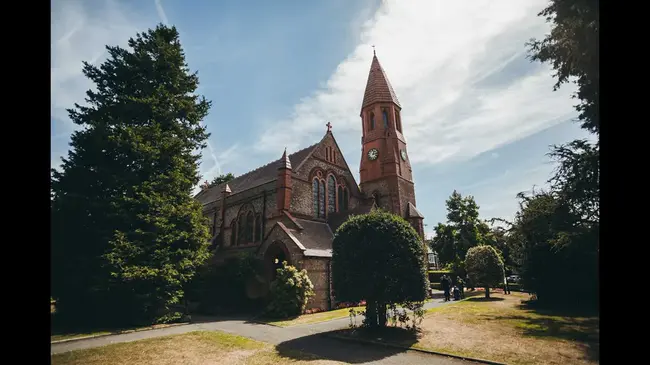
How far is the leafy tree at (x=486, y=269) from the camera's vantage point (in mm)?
24719

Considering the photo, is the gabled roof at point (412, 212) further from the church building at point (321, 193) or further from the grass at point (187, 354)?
the grass at point (187, 354)

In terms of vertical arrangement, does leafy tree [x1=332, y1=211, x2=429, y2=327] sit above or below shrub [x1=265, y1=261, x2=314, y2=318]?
above

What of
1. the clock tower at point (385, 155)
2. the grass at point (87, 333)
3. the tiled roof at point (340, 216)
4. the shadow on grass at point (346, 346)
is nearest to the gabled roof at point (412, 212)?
the clock tower at point (385, 155)

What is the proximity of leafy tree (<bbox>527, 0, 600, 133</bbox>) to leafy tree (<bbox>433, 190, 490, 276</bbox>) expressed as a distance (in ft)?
96.3

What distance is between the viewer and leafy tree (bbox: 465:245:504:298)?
24719 mm

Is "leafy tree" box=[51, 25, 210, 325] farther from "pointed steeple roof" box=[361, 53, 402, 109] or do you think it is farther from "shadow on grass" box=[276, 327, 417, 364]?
"pointed steeple roof" box=[361, 53, 402, 109]

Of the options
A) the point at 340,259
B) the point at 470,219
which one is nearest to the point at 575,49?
the point at 340,259

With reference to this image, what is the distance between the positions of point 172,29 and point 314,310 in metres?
22.8

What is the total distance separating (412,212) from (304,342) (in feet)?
70.7

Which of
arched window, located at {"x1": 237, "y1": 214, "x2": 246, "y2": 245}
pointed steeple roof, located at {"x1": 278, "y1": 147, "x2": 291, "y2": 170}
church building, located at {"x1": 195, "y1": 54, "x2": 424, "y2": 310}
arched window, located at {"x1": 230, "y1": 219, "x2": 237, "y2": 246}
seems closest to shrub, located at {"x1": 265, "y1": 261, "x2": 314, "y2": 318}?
church building, located at {"x1": 195, "y1": 54, "x2": 424, "y2": 310}

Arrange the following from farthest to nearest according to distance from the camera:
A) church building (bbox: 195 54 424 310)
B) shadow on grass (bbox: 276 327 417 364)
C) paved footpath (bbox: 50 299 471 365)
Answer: church building (bbox: 195 54 424 310), shadow on grass (bbox: 276 327 417 364), paved footpath (bbox: 50 299 471 365)

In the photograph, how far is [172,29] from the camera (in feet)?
77.5
